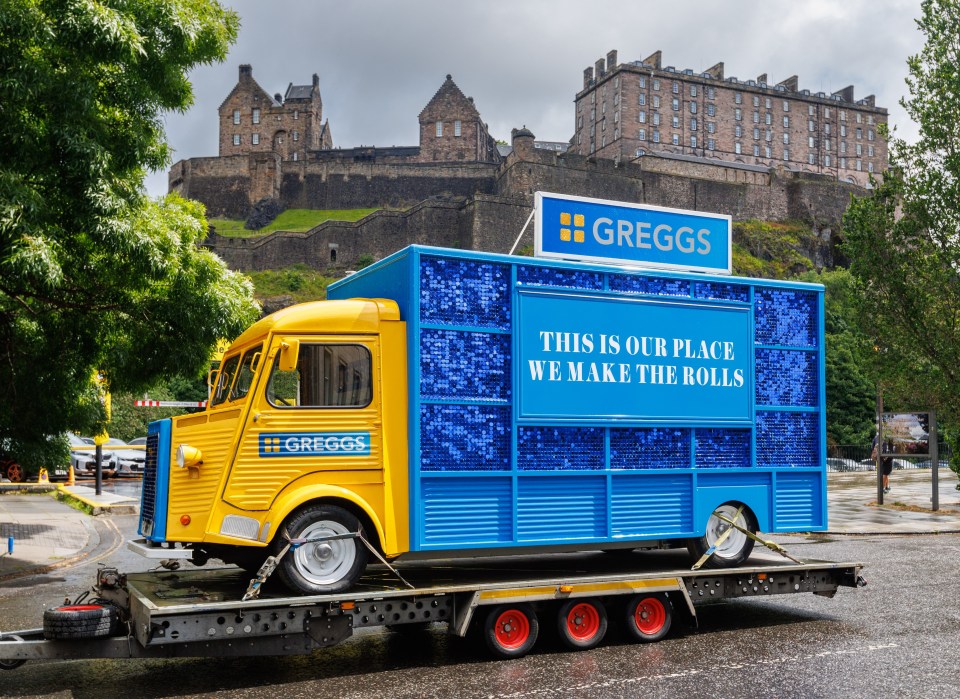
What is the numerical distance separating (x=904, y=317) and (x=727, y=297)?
56.1 ft

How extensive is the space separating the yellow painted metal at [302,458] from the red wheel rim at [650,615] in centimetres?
240

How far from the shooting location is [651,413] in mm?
8938

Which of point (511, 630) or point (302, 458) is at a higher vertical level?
point (302, 458)

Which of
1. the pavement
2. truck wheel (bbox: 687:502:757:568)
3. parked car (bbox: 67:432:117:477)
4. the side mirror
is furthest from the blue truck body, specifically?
parked car (bbox: 67:432:117:477)

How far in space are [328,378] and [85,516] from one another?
16.3 meters

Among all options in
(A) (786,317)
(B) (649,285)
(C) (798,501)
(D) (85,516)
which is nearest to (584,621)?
(C) (798,501)

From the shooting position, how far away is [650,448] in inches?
352

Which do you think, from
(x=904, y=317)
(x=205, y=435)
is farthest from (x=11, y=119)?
(x=904, y=317)

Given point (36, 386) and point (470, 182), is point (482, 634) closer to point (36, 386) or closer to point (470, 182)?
point (36, 386)

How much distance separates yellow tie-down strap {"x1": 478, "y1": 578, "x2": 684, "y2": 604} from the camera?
7.81 meters

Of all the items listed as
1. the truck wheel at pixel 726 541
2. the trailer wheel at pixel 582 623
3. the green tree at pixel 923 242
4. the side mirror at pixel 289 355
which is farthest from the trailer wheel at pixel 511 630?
the green tree at pixel 923 242

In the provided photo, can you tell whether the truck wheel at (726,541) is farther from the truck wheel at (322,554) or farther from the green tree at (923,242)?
the green tree at (923,242)

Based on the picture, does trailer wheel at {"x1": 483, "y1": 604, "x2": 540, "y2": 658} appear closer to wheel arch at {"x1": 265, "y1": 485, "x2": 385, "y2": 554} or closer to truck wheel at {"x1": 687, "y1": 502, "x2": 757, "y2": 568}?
wheel arch at {"x1": 265, "y1": 485, "x2": 385, "y2": 554}

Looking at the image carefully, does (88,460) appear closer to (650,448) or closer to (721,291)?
(650,448)
